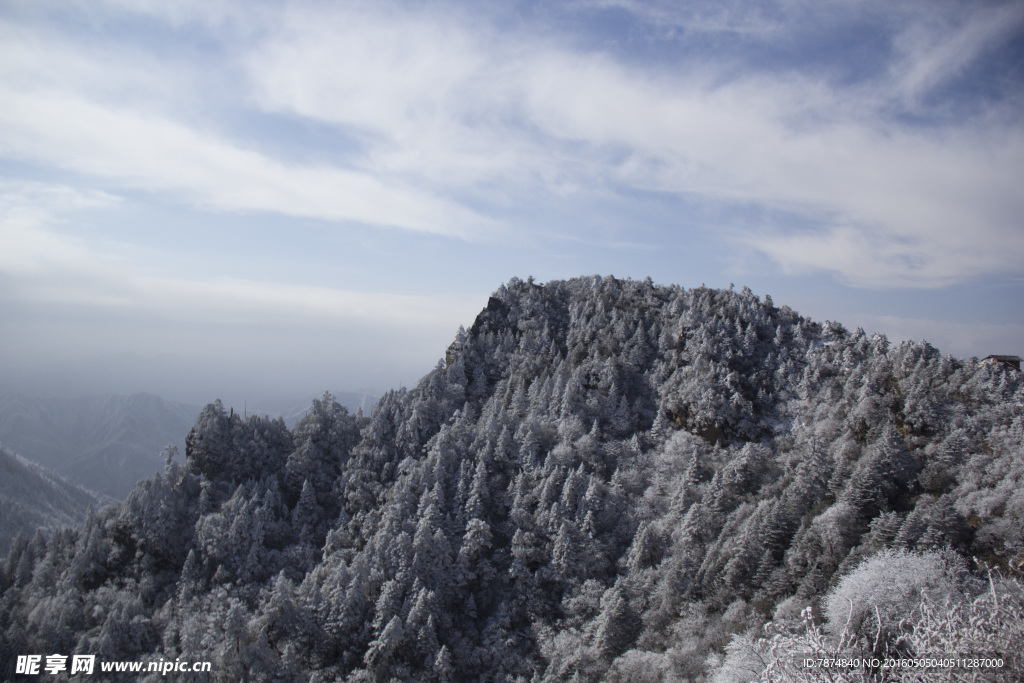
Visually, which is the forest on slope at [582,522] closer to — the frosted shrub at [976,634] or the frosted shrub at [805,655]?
the frosted shrub at [976,634]

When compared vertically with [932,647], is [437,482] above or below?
below

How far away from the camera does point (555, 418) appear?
94.9 meters

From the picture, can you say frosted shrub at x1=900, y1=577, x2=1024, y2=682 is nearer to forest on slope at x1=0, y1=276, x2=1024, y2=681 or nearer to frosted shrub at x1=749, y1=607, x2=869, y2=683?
forest on slope at x1=0, y1=276, x2=1024, y2=681

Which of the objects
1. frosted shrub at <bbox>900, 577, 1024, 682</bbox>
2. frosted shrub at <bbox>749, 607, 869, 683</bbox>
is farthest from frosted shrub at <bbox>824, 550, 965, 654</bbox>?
frosted shrub at <bbox>749, 607, 869, 683</bbox>

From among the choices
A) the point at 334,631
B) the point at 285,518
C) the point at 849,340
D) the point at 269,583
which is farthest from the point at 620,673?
the point at 849,340

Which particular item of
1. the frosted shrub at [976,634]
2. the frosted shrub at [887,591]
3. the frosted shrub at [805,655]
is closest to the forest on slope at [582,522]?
the frosted shrub at [887,591]

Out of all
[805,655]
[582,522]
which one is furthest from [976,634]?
[582,522]

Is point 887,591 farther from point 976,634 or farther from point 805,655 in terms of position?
point 805,655

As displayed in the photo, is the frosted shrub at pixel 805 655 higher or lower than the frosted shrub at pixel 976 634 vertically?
lower

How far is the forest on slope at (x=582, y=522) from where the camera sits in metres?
50.5

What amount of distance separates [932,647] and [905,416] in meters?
50.6

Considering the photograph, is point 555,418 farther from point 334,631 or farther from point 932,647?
point 932,647

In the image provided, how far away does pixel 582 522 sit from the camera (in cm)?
7388

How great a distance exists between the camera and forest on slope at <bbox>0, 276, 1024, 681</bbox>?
166ft
